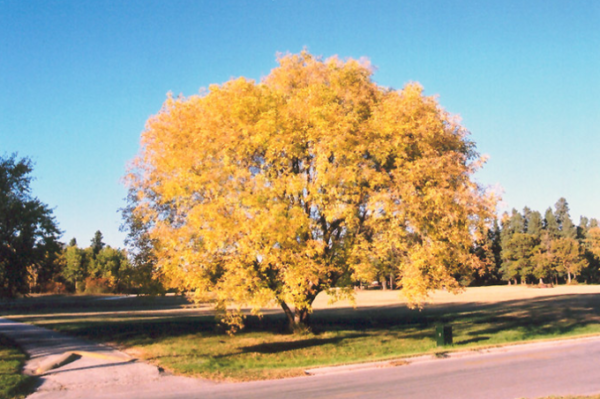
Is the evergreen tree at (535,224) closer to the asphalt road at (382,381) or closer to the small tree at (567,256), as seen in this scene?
the small tree at (567,256)

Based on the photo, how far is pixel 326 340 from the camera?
20.2 meters

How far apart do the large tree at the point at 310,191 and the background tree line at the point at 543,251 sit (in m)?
72.4

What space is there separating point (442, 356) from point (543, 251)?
96426 millimetres

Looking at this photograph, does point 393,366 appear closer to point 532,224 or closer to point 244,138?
point 244,138

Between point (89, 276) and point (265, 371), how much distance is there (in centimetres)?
9565

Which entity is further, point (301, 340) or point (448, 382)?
point (301, 340)

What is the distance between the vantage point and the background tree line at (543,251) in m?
94.0

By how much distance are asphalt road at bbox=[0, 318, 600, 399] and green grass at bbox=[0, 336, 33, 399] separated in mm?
370

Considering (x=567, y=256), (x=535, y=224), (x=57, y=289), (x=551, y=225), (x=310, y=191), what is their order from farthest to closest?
1. (x=551, y=225)
2. (x=535, y=224)
3. (x=57, y=289)
4. (x=567, y=256)
5. (x=310, y=191)

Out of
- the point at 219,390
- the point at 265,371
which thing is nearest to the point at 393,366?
A: the point at 265,371

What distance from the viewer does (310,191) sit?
50.8 ft

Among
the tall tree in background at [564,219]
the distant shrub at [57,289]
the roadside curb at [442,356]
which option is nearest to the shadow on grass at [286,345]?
the roadside curb at [442,356]

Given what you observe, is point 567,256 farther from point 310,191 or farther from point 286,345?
point 310,191

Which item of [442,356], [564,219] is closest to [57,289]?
[442,356]
